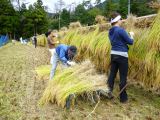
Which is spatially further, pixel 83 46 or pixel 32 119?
pixel 83 46

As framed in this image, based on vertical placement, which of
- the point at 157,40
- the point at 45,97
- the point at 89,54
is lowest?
the point at 45,97

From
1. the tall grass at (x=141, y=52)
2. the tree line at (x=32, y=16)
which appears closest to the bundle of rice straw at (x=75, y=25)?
the tall grass at (x=141, y=52)

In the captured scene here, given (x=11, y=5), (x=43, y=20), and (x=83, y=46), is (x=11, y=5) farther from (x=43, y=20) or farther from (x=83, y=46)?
(x=83, y=46)

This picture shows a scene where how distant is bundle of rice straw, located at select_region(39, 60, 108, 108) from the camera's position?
200 cm

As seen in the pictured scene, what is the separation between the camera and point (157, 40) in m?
1.91

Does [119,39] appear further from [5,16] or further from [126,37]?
[5,16]

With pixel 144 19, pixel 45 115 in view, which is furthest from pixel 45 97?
pixel 144 19

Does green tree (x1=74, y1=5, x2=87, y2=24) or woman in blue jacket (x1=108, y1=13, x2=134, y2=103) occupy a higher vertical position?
green tree (x1=74, y1=5, x2=87, y2=24)

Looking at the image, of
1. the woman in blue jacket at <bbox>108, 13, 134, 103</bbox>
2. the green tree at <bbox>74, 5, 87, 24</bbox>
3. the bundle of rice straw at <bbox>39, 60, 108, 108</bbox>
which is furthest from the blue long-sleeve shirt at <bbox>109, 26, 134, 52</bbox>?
the green tree at <bbox>74, 5, 87, 24</bbox>

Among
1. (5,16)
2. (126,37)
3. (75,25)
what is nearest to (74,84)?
(126,37)

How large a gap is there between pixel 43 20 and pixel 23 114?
30.3 m

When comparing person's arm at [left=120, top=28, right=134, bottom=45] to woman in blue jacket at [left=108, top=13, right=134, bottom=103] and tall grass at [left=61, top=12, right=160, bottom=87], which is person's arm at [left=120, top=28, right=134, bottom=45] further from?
tall grass at [left=61, top=12, right=160, bottom=87]

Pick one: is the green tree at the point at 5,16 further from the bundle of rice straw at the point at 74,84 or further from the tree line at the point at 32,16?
the bundle of rice straw at the point at 74,84

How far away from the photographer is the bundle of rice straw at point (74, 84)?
78.7 inches
